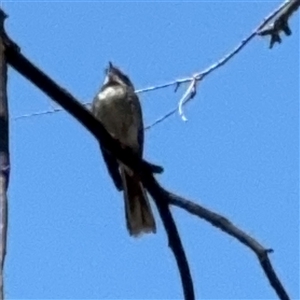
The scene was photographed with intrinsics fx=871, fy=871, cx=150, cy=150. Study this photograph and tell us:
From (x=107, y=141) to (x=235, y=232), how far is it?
0.32 meters

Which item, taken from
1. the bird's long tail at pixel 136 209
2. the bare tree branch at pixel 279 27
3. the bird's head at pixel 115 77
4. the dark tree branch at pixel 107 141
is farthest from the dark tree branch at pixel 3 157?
the bird's head at pixel 115 77

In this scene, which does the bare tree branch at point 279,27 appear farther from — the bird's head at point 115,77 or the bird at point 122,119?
the bird's head at point 115,77

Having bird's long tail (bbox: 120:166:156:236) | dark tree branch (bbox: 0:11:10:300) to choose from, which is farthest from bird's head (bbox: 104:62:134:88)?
dark tree branch (bbox: 0:11:10:300)

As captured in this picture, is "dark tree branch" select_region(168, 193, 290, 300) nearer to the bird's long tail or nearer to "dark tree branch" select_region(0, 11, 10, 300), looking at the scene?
"dark tree branch" select_region(0, 11, 10, 300)

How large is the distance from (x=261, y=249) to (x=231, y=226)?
9cm

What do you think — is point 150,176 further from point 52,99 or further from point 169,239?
point 52,99

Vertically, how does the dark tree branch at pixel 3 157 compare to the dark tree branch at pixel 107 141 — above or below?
below

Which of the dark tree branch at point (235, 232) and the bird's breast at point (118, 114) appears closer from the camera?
the dark tree branch at point (235, 232)

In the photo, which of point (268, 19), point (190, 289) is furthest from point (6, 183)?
point (268, 19)

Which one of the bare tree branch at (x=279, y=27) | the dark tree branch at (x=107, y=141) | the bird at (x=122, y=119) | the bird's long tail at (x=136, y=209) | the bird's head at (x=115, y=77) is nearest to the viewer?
the dark tree branch at (x=107, y=141)

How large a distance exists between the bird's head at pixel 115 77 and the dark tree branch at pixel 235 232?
542 cm

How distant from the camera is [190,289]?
161 cm

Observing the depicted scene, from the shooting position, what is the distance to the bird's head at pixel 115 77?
7.30 meters

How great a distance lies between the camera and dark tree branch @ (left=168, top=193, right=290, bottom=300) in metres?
1.63
